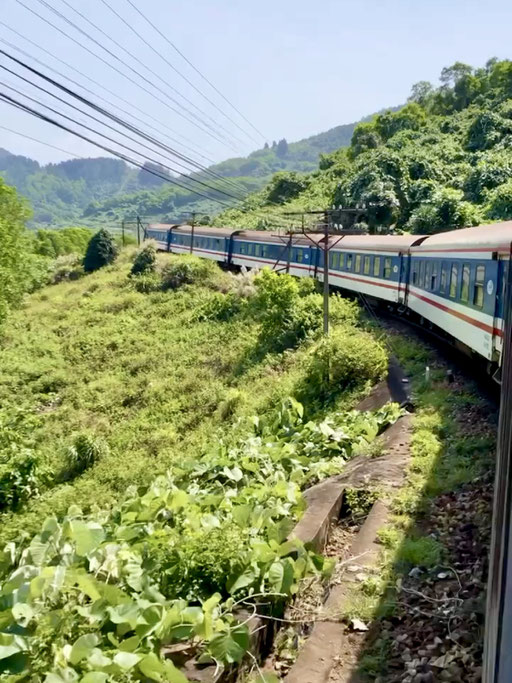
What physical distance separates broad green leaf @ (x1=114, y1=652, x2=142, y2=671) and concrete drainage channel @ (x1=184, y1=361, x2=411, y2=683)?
1.99ft

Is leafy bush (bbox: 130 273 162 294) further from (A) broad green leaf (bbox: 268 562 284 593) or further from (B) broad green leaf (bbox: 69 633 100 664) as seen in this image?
(B) broad green leaf (bbox: 69 633 100 664)

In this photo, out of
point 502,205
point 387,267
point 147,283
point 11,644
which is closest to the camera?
point 11,644

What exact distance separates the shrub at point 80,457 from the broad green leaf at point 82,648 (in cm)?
1331

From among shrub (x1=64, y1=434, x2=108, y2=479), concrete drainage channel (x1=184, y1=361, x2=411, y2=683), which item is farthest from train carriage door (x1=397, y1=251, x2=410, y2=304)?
shrub (x1=64, y1=434, x2=108, y2=479)

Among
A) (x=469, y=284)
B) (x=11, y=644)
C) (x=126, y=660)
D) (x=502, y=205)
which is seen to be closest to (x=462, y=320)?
(x=469, y=284)

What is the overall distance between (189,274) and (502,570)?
3311cm

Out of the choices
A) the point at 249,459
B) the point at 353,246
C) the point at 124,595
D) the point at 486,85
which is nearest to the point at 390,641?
the point at 124,595

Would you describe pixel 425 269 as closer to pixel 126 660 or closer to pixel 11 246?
pixel 126 660

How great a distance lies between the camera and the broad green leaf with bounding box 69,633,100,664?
379 centimetres

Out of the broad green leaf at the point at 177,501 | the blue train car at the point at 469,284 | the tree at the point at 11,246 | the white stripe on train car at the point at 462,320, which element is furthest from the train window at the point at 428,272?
the tree at the point at 11,246

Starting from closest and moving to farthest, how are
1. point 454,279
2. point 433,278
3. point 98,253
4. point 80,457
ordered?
point 454,279
point 433,278
point 80,457
point 98,253

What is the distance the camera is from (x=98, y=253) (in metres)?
47.6

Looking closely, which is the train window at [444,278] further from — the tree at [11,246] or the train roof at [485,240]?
the tree at [11,246]

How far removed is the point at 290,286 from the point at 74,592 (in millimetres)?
17799
